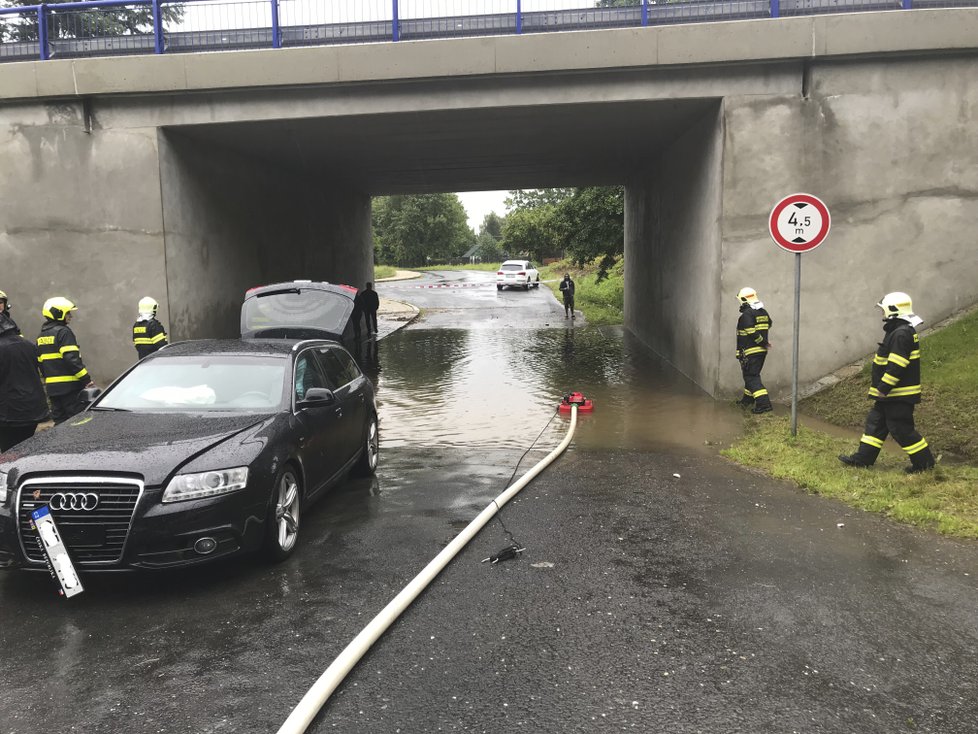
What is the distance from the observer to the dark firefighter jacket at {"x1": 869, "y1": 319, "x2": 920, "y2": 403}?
686 cm

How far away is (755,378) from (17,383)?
27.8 feet

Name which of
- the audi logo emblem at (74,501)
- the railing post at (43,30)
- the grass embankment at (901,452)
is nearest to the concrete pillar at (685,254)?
the grass embankment at (901,452)

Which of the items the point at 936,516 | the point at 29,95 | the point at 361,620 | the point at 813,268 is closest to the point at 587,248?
the point at 813,268

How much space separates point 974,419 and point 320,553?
23.0ft

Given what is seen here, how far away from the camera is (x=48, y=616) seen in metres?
4.32

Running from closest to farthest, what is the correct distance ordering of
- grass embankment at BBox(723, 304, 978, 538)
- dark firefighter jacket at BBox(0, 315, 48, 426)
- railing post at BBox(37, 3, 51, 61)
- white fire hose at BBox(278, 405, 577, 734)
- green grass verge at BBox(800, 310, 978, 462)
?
1. white fire hose at BBox(278, 405, 577, 734)
2. grass embankment at BBox(723, 304, 978, 538)
3. dark firefighter jacket at BBox(0, 315, 48, 426)
4. green grass verge at BBox(800, 310, 978, 462)
5. railing post at BBox(37, 3, 51, 61)

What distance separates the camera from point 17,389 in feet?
21.6

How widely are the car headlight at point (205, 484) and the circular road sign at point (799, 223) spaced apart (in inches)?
243

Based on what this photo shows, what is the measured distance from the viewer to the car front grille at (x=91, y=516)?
439cm

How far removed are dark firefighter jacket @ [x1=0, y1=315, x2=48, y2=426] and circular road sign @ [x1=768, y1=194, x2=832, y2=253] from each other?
7.37 meters

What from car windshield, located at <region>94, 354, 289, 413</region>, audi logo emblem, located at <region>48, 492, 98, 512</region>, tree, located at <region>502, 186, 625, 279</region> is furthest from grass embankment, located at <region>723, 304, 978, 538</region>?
tree, located at <region>502, 186, 625, 279</region>

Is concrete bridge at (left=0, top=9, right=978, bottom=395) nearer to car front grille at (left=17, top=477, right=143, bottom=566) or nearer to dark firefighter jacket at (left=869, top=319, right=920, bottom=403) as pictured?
dark firefighter jacket at (left=869, top=319, right=920, bottom=403)

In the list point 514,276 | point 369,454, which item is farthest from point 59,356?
point 514,276

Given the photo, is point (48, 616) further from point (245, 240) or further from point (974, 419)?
point (245, 240)
